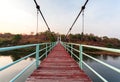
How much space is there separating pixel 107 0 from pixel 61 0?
996 centimetres

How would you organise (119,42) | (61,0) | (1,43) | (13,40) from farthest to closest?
(13,40), (1,43), (119,42), (61,0)

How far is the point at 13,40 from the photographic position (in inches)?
4496

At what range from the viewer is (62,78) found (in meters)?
3.90

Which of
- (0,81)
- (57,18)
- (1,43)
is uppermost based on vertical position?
(57,18)

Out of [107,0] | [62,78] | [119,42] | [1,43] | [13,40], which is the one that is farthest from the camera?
[13,40]

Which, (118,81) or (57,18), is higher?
(57,18)

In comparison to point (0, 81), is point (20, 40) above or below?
above

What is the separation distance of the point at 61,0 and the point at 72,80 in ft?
60.4

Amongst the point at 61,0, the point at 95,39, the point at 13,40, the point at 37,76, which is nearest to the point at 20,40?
the point at 13,40

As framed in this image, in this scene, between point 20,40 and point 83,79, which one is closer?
point 83,79

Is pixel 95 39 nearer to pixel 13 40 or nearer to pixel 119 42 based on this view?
pixel 119 42

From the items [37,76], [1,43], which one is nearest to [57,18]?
[37,76]

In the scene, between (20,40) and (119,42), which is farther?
(20,40)

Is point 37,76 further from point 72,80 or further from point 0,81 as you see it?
point 0,81
